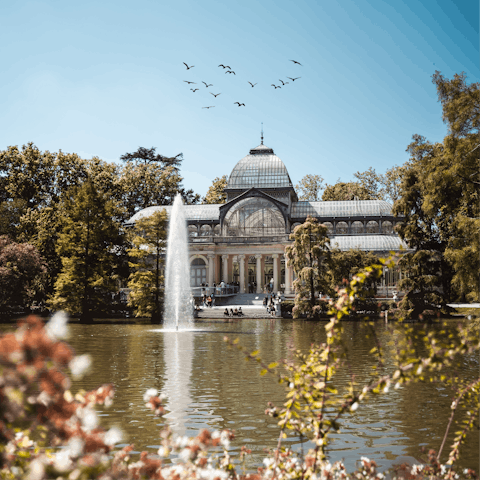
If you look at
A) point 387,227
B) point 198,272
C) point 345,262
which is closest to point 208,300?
point 345,262

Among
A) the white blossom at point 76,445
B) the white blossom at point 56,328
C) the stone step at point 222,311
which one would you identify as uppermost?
the white blossom at point 56,328

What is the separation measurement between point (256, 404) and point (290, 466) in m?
7.24

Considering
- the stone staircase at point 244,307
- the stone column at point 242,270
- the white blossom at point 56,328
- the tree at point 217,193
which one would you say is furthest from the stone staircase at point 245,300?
the white blossom at point 56,328

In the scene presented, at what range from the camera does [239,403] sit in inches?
483

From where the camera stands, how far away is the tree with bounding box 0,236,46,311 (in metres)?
41.1

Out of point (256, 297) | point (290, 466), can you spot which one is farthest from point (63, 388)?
point (256, 297)

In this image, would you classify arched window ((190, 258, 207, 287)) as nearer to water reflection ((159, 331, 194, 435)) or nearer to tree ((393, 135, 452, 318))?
tree ((393, 135, 452, 318))

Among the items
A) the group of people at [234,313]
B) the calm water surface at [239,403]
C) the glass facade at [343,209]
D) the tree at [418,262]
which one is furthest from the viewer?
the glass facade at [343,209]

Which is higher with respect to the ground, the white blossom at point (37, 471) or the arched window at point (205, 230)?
the arched window at point (205, 230)

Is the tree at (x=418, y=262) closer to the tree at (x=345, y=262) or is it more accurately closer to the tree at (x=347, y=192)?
the tree at (x=345, y=262)

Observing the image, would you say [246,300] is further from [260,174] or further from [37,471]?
[37,471]

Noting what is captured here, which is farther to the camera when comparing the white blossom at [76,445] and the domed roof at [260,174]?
the domed roof at [260,174]

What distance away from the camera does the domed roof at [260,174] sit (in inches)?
2601

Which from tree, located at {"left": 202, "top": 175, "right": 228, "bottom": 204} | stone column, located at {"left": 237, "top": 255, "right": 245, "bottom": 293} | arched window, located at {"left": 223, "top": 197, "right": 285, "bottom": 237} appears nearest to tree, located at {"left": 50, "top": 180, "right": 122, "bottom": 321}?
stone column, located at {"left": 237, "top": 255, "right": 245, "bottom": 293}
